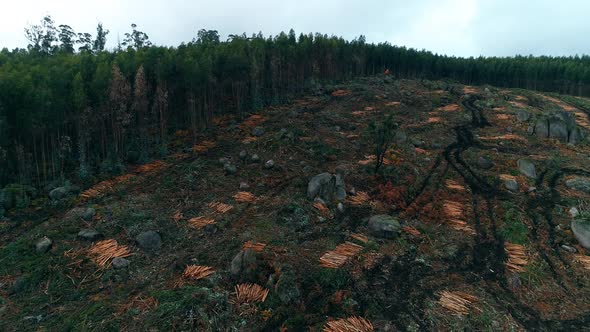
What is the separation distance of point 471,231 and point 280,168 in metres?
10.8

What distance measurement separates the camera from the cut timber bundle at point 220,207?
51.2 feet

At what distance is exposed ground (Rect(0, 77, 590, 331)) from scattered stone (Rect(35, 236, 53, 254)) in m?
0.20

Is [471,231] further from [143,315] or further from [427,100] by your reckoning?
[427,100]

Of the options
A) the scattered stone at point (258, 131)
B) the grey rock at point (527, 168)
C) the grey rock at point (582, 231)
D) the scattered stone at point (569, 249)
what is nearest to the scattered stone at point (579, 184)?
the grey rock at point (527, 168)

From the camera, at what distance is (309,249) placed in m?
12.5

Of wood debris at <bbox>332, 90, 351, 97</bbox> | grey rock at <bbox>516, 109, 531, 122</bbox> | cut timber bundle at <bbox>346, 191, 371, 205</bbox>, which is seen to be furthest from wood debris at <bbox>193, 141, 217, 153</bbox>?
grey rock at <bbox>516, 109, 531, 122</bbox>

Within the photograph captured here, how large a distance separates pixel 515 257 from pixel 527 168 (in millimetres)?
9896

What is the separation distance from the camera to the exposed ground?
9508 millimetres

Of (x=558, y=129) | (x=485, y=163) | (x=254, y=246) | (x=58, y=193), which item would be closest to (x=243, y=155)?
(x=254, y=246)

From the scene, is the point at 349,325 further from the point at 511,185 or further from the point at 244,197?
the point at 511,185

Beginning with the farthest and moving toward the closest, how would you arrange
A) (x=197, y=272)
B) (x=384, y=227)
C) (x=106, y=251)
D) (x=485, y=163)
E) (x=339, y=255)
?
(x=485, y=163) → (x=384, y=227) → (x=106, y=251) → (x=339, y=255) → (x=197, y=272)

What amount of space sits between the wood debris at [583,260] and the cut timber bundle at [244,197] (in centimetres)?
1373

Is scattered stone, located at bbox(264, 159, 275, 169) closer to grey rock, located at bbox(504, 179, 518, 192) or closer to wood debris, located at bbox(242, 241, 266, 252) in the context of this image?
wood debris, located at bbox(242, 241, 266, 252)

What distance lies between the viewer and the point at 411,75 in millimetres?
70875
